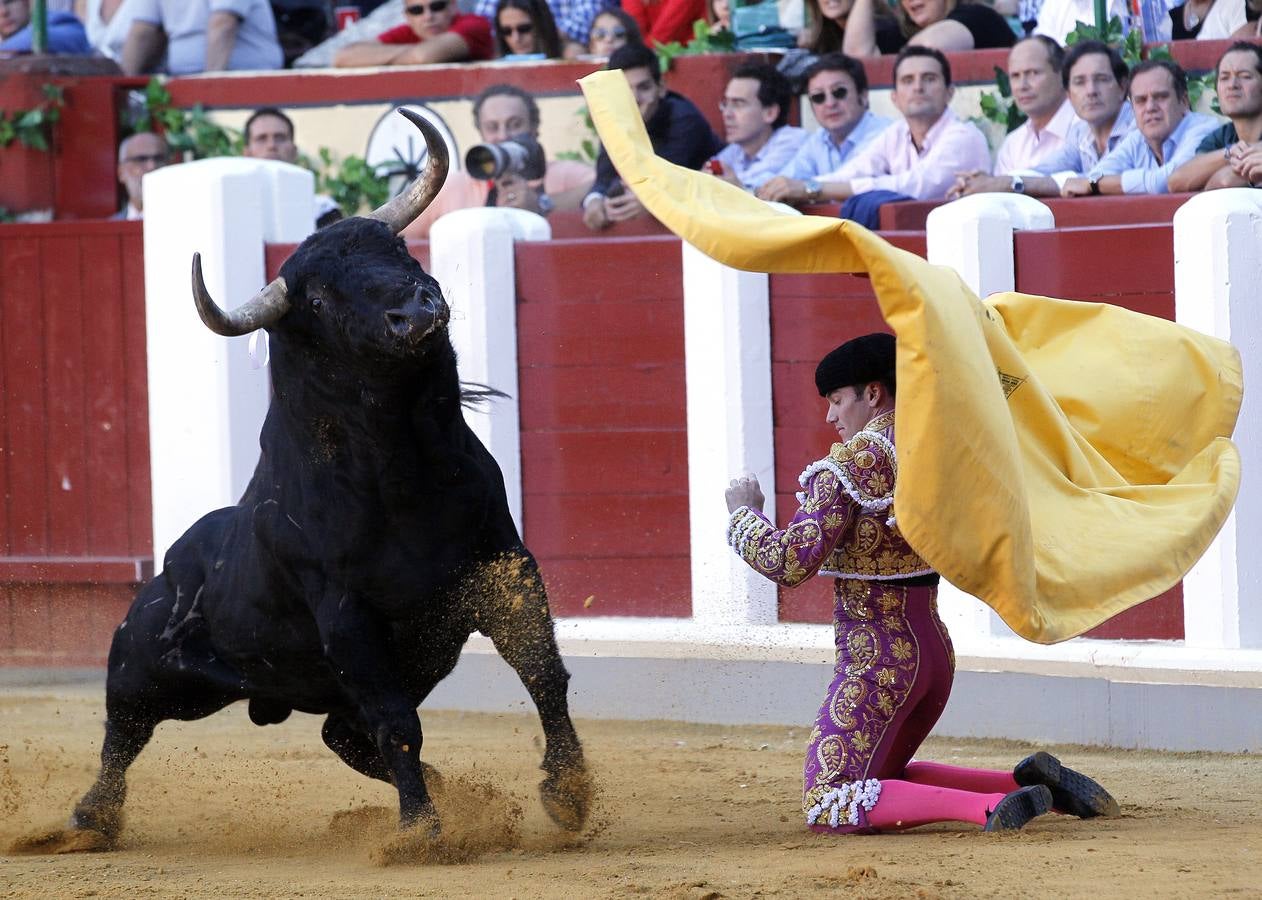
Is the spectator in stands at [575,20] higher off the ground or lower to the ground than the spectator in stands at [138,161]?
higher

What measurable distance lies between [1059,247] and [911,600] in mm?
2064

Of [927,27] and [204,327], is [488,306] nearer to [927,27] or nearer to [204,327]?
[204,327]

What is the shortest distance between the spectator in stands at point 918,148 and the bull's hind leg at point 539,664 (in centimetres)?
275

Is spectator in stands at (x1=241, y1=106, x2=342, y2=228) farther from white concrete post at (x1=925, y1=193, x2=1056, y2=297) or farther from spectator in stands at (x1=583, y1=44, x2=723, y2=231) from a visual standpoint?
white concrete post at (x1=925, y1=193, x2=1056, y2=297)

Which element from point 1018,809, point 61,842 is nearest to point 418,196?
point 61,842

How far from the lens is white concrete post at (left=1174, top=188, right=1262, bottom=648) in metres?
5.27

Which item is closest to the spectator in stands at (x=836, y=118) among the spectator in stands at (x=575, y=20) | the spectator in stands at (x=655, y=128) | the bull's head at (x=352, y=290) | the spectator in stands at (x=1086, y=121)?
the spectator in stands at (x=655, y=128)

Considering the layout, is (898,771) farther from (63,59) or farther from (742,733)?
(63,59)

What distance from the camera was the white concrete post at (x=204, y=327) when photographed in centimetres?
695

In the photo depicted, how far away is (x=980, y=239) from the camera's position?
571 cm

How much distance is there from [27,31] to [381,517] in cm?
642

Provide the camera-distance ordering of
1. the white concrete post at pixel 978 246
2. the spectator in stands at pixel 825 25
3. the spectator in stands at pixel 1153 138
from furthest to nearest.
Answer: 1. the spectator in stands at pixel 825 25
2. the spectator in stands at pixel 1153 138
3. the white concrete post at pixel 978 246

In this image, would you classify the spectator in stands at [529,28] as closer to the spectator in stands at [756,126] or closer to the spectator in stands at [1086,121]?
the spectator in stands at [756,126]

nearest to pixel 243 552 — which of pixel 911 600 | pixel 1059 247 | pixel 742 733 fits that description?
pixel 911 600
